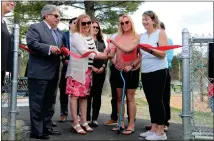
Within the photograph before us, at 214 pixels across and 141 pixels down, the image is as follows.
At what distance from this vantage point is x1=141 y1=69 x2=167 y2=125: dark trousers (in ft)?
14.5

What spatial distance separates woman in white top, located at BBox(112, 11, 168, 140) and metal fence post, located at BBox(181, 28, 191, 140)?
0.30m

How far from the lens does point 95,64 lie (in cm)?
540

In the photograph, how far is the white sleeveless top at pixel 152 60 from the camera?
174 inches

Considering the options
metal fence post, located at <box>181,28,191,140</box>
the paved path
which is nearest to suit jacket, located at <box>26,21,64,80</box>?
the paved path

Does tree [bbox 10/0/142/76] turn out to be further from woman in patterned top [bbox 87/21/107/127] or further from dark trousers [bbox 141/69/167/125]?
dark trousers [bbox 141/69/167/125]

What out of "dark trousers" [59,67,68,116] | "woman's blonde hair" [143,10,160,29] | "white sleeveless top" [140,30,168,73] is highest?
"woman's blonde hair" [143,10,160,29]

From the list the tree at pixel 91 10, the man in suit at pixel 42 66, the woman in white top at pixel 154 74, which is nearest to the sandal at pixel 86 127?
the man in suit at pixel 42 66

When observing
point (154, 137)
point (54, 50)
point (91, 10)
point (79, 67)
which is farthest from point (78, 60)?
point (91, 10)

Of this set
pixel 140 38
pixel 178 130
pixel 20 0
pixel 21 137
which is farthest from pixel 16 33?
pixel 20 0

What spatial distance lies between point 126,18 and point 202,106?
67.8 inches

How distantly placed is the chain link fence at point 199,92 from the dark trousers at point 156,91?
1.34 feet

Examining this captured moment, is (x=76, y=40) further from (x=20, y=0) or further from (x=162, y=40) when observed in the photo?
(x=20, y=0)

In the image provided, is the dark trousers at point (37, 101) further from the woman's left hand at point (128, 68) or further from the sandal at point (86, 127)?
the woman's left hand at point (128, 68)

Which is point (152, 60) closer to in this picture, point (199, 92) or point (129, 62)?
point (129, 62)
